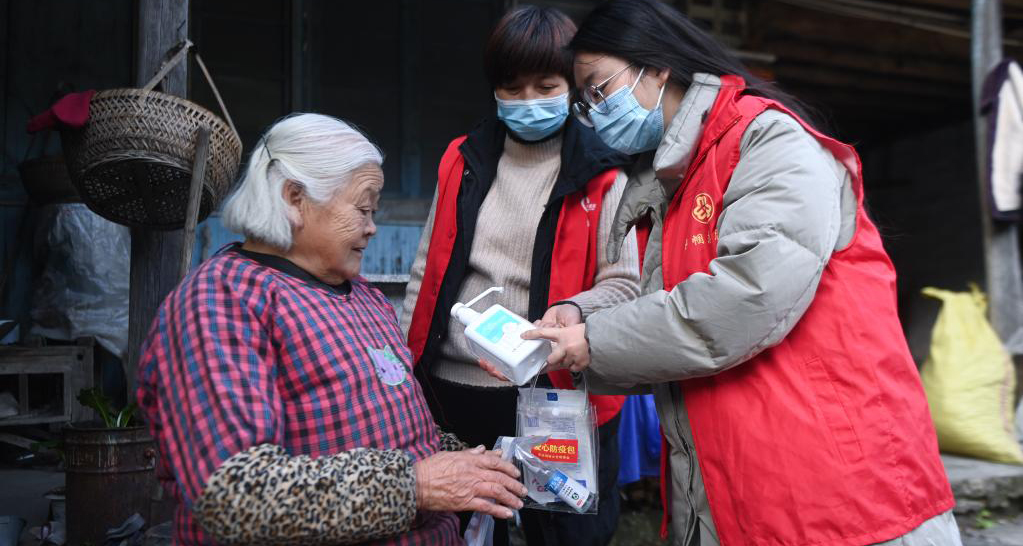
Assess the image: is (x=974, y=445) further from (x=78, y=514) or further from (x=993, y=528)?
(x=78, y=514)

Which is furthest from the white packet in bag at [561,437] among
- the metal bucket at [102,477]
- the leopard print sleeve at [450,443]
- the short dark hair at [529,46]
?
the metal bucket at [102,477]

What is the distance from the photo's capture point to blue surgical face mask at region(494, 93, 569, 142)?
7.86 ft

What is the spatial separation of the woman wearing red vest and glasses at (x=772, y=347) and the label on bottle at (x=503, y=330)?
0.16 feet

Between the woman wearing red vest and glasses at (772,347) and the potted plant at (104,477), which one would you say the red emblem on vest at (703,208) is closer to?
the woman wearing red vest and glasses at (772,347)

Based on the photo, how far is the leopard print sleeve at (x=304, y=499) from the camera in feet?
4.71

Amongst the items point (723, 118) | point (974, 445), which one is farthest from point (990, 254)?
point (723, 118)

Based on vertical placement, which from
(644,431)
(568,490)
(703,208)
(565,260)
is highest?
(703,208)

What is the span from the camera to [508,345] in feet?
5.88

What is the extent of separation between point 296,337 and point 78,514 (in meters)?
2.35

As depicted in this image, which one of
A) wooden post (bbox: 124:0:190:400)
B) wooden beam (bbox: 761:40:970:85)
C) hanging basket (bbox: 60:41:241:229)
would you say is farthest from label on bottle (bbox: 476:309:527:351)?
wooden beam (bbox: 761:40:970:85)

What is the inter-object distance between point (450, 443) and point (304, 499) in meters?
0.77

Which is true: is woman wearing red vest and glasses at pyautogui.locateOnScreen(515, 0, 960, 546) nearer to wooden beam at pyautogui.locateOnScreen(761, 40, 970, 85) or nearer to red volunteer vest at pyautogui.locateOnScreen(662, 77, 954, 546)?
red volunteer vest at pyautogui.locateOnScreen(662, 77, 954, 546)

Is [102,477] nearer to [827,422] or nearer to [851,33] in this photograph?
[827,422]

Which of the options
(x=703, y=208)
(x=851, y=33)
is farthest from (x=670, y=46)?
(x=851, y=33)
